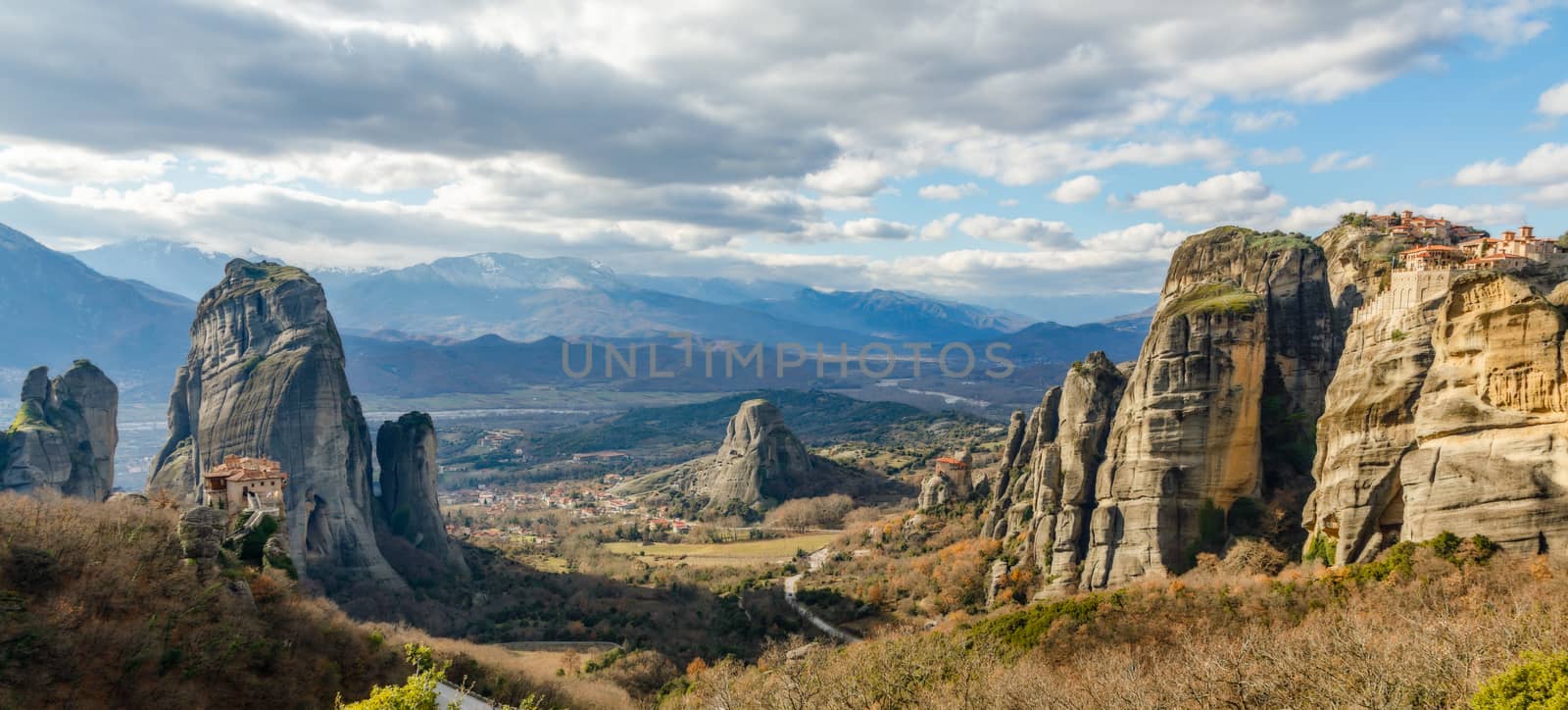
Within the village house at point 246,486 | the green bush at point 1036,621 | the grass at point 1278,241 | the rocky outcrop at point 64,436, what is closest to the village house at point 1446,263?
the grass at point 1278,241

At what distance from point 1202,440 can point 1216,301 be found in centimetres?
723

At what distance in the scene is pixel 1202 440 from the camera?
152 ft

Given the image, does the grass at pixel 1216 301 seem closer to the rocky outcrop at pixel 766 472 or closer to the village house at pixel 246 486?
the village house at pixel 246 486

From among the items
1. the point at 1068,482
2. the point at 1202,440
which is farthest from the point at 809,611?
the point at 1202,440

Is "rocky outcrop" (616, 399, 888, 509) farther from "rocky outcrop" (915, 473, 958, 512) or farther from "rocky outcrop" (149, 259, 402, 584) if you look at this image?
"rocky outcrop" (149, 259, 402, 584)

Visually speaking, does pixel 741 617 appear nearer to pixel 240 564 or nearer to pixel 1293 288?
pixel 240 564

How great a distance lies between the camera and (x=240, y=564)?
149ft

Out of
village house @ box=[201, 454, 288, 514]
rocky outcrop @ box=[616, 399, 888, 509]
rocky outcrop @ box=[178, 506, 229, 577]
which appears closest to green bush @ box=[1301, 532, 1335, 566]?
rocky outcrop @ box=[178, 506, 229, 577]

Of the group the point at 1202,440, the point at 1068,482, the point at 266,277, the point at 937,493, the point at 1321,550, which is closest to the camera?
the point at 1321,550

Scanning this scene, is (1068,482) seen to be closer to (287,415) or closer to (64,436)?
(287,415)

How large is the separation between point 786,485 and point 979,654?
8477 cm

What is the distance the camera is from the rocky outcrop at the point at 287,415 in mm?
76000

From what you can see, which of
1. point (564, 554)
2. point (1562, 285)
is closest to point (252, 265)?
point (564, 554)

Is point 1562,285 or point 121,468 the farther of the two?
point 121,468
